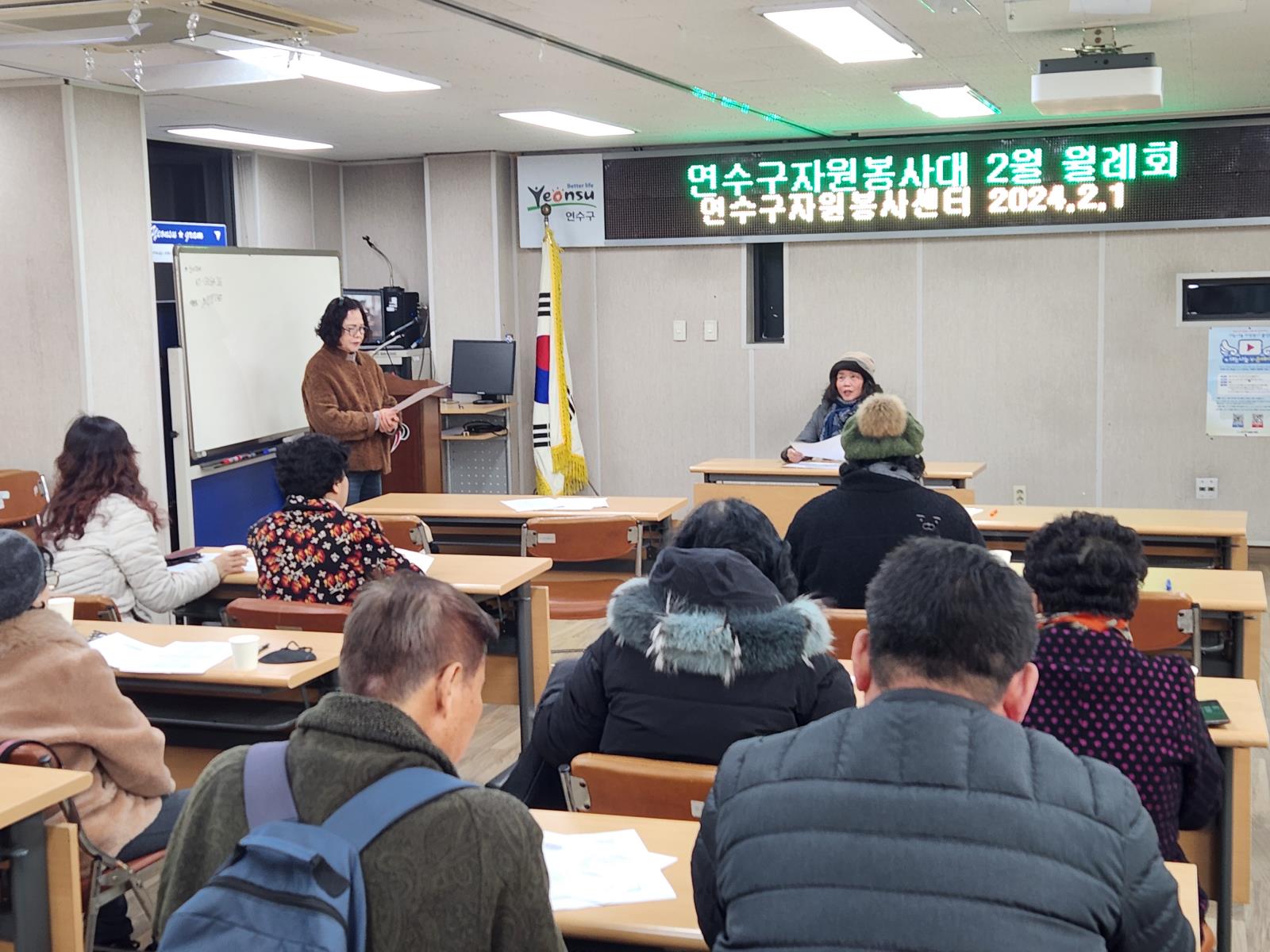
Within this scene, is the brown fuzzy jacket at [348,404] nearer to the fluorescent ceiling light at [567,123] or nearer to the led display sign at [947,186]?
the fluorescent ceiling light at [567,123]

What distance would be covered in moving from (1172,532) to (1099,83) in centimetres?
169

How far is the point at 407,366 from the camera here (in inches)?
357

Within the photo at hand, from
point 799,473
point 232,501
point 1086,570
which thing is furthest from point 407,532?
point 1086,570

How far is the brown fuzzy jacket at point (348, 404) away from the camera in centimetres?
645

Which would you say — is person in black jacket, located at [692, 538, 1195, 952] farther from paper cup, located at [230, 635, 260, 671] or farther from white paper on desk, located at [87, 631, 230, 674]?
white paper on desk, located at [87, 631, 230, 674]

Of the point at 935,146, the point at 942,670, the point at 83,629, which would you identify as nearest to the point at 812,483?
the point at 935,146

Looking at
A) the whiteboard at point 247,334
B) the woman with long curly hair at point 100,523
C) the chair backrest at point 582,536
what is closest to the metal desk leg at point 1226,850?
the chair backrest at point 582,536

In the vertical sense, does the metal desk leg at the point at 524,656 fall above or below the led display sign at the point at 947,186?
below

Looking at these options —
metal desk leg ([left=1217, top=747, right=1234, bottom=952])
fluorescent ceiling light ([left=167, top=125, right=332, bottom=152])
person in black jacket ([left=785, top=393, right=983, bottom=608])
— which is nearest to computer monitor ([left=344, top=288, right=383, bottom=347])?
fluorescent ceiling light ([left=167, top=125, right=332, bottom=152])

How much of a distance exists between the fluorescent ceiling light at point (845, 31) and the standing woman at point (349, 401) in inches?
103

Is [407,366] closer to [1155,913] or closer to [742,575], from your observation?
[742,575]

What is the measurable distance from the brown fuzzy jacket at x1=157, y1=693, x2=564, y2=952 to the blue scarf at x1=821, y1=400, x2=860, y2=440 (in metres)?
5.50

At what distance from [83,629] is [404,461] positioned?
4976 millimetres

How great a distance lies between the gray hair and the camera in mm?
1659
